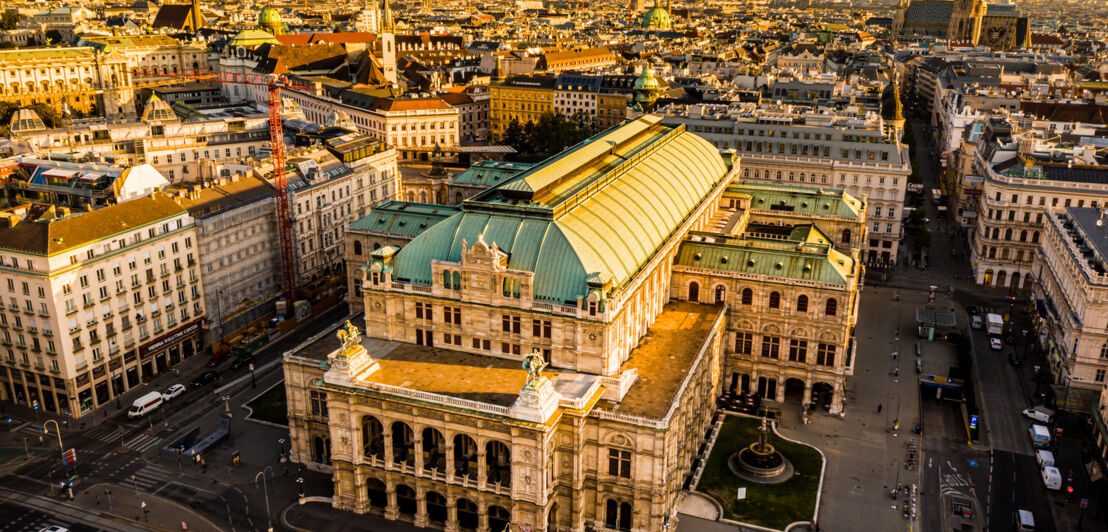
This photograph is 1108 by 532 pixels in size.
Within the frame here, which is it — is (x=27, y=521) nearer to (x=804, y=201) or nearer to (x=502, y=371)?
(x=502, y=371)

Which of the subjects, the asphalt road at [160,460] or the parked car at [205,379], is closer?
the asphalt road at [160,460]

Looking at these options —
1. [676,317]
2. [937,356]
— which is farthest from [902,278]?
[676,317]

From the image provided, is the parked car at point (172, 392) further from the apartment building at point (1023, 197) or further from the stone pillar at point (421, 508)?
the apartment building at point (1023, 197)

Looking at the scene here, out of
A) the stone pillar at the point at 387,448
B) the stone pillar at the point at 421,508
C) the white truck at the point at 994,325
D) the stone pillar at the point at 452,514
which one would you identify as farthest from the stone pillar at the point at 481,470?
the white truck at the point at 994,325

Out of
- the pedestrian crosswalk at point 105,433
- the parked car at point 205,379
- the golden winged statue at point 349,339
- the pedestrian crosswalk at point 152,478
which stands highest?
the golden winged statue at point 349,339

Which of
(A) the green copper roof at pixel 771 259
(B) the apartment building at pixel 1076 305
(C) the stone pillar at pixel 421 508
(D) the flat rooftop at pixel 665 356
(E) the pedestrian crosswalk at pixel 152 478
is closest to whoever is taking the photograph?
(D) the flat rooftop at pixel 665 356
